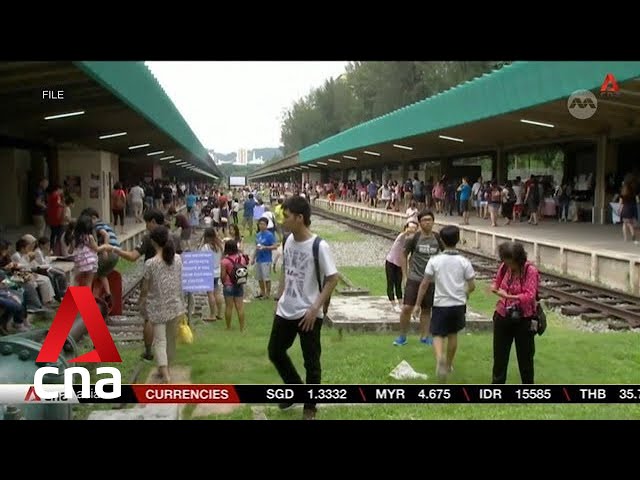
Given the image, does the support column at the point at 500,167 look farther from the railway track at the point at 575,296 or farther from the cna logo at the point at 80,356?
the cna logo at the point at 80,356

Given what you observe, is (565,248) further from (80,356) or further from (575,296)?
(80,356)

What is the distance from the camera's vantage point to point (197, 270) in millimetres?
8031

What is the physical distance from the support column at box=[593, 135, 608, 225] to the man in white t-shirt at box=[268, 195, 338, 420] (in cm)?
1466

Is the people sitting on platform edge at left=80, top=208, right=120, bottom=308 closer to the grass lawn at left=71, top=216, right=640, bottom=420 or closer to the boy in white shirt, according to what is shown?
the grass lawn at left=71, top=216, right=640, bottom=420

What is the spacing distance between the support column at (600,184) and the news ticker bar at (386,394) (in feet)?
48.6

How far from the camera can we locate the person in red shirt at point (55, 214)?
8930 millimetres

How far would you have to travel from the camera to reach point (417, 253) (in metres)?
7.93

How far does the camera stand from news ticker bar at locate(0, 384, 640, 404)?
480 centimetres

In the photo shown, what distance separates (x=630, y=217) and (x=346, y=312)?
8.55 metres

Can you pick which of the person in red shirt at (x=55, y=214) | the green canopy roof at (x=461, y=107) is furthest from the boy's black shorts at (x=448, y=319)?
the person in red shirt at (x=55, y=214)

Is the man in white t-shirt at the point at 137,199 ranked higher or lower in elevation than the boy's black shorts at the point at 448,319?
higher

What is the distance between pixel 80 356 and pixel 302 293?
1.56m

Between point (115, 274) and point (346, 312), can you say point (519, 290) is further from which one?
point (115, 274)
